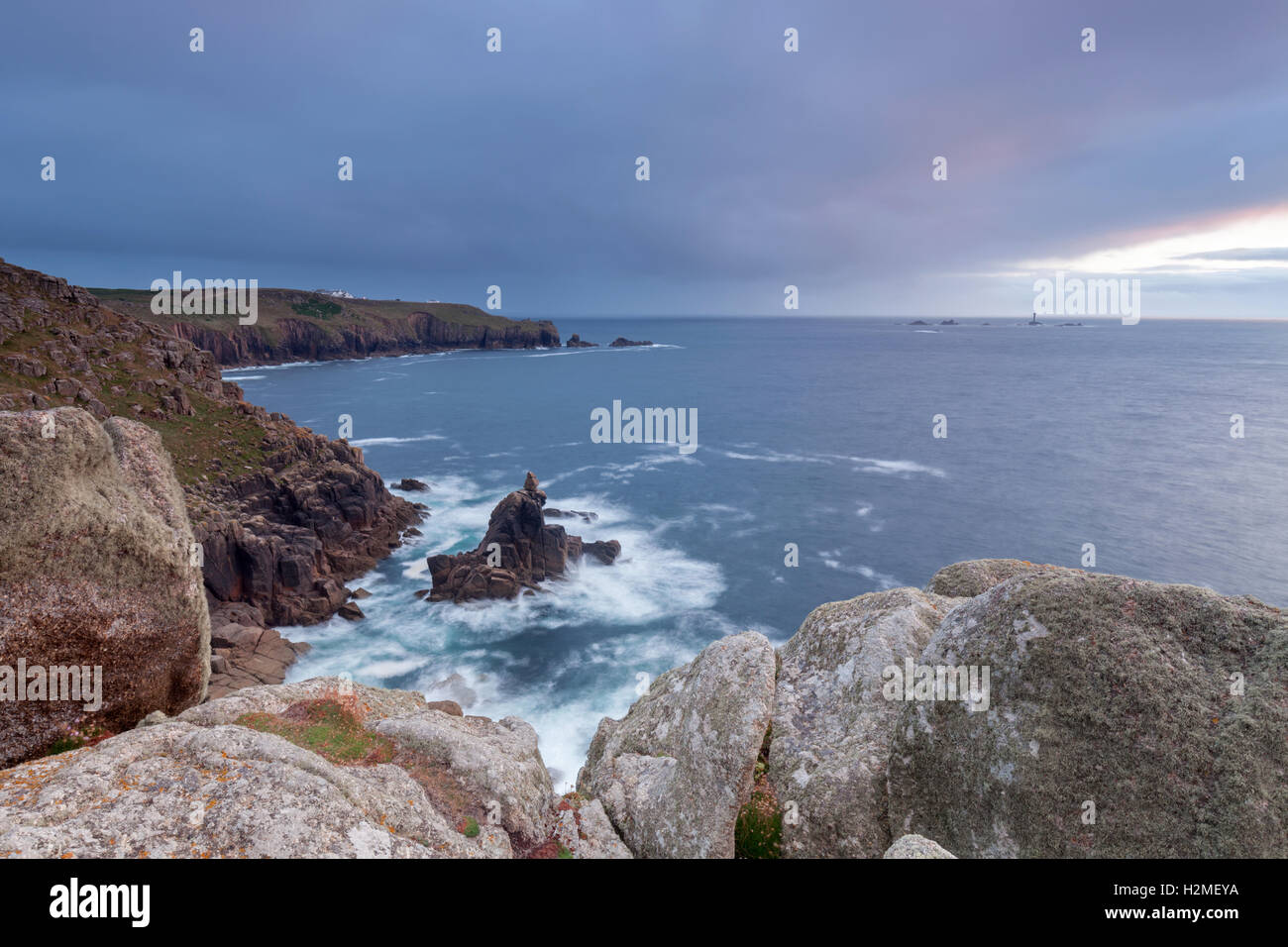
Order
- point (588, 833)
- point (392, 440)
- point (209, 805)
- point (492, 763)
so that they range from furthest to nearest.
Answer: point (392, 440)
point (492, 763)
point (588, 833)
point (209, 805)

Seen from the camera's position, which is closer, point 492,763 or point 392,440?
point 492,763

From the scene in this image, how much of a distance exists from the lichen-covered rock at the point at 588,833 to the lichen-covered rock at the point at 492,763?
46 cm

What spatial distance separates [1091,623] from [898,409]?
428 feet

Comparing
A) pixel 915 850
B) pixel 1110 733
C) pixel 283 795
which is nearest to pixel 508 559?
pixel 283 795

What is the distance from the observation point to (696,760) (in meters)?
14.6

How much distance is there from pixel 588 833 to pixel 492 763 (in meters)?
2.90

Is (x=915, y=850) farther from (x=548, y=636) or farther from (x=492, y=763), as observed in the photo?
(x=548, y=636)

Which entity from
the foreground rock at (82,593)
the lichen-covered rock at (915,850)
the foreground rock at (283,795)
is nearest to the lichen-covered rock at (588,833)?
the foreground rock at (283,795)

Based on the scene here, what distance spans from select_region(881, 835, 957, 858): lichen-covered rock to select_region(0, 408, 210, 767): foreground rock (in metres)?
17.7

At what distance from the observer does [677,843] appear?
13727 millimetres

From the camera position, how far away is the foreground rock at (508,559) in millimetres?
50281

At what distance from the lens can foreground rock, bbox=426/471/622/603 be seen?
50281mm

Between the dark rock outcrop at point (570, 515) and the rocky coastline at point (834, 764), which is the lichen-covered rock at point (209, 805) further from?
the dark rock outcrop at point (570, 515)

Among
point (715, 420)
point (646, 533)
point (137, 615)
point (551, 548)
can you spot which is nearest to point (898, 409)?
point (715, 420)
